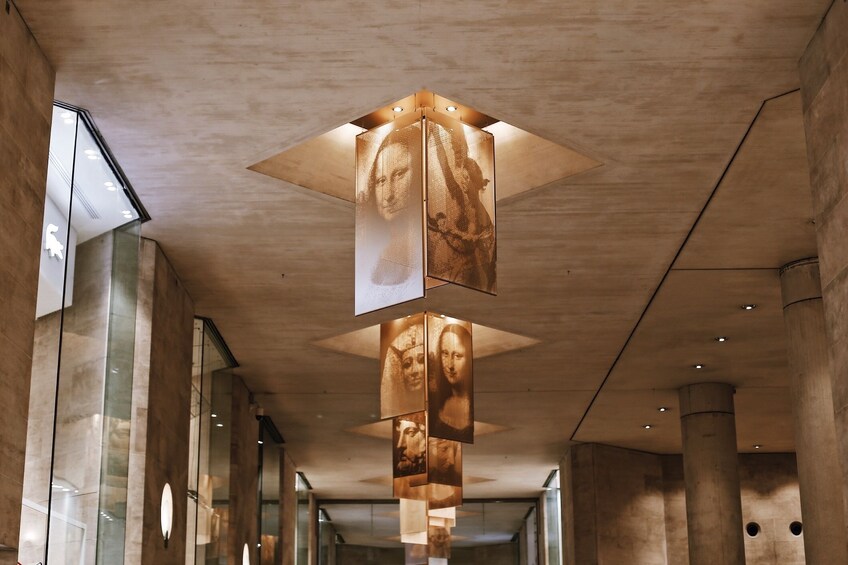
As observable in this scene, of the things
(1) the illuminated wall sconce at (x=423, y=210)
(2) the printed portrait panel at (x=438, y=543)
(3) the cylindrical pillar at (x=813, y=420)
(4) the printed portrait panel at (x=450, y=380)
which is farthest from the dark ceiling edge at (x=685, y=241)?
(2) the printed portrait panel at (x=438, y=543)

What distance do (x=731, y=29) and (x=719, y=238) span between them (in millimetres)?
5482

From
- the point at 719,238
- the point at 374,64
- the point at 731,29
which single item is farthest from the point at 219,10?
the point at 719,238

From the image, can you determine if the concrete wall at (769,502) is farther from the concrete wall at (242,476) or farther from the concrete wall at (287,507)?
the concrete wall at (242,476)

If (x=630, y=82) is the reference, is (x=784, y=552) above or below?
below

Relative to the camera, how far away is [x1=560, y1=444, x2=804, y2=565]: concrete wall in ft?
99.9

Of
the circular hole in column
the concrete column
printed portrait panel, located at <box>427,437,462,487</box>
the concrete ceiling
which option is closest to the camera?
the concrete ceiling

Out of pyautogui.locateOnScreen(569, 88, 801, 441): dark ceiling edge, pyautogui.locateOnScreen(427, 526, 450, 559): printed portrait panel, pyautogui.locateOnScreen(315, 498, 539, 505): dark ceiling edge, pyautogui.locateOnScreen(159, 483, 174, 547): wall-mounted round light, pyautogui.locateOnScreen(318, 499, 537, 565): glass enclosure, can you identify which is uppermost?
pyautogui.locateOnScreen(569, 88, 801, 441): dark ceiling edge

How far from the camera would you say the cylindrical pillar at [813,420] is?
15.1 metres

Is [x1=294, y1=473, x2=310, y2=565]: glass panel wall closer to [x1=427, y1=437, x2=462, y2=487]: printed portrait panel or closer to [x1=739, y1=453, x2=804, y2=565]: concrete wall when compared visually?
[x1=739, y1=453, x2=804, y2=565]: concrete wall

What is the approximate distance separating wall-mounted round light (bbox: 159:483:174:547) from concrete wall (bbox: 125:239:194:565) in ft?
0.50

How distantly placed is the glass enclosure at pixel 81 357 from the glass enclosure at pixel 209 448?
4.50m

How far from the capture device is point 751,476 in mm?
32375

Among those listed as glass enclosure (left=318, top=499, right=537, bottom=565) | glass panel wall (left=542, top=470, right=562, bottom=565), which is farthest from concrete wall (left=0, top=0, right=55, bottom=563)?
glass enclosure (left=318, top=499, right=537, bottom=565)

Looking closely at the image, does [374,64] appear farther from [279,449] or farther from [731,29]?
[279,449]
